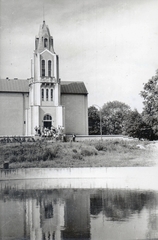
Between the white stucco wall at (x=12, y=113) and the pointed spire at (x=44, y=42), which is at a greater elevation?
the pointed spire at (x=44, y=42)

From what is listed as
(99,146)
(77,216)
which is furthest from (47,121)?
(77,216)

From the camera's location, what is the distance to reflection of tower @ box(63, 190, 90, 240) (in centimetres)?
1371

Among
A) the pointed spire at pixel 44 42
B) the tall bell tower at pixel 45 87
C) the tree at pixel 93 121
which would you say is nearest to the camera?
the pointed spire at pixel 44 42

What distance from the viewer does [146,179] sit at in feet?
103

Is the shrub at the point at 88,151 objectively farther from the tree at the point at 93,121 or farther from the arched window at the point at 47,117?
the tree at the point at 93,121

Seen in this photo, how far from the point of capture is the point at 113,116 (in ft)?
279

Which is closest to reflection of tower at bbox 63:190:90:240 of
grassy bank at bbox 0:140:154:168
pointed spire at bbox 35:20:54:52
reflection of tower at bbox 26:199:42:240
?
reflection of tower at bbox 26:199:42:240

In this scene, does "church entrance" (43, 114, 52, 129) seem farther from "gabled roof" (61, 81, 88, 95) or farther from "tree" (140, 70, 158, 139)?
"tree" (140, 70, 158, 139)

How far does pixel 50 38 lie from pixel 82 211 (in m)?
41.6

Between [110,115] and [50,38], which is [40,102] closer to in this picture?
[50,38]

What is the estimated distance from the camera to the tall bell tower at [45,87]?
5572cm

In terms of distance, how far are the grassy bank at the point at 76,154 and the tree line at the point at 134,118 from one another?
109 inches

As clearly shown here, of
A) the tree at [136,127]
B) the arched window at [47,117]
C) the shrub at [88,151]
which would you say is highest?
the arched window at [47,117]

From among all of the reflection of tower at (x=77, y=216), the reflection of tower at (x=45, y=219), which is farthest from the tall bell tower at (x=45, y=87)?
the reflection of tower at (x=45, y=219)
